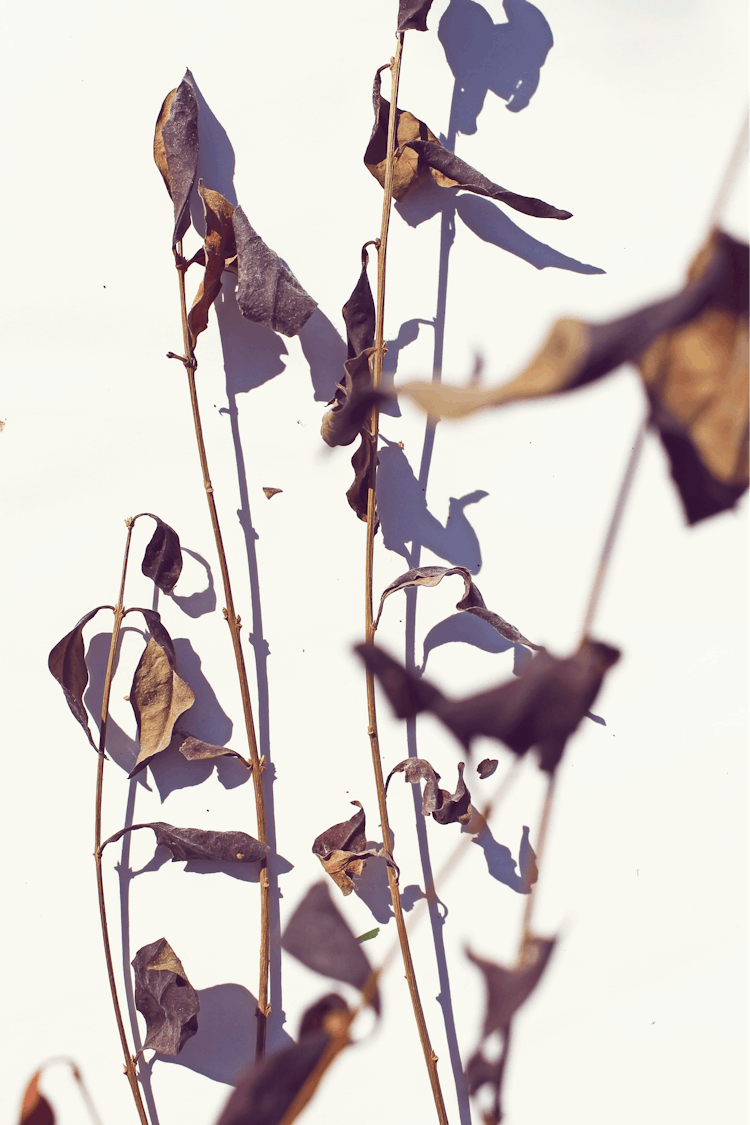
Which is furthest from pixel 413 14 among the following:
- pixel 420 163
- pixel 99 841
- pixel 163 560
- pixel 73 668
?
pixel 99 841

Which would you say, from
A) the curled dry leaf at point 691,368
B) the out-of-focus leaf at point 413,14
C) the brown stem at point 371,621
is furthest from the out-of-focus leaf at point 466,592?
the out-of-focus leaf at point 413,14

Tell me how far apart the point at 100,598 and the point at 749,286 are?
0.59 m

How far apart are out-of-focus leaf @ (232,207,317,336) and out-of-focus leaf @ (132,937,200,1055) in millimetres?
464

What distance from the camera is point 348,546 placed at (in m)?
0.64

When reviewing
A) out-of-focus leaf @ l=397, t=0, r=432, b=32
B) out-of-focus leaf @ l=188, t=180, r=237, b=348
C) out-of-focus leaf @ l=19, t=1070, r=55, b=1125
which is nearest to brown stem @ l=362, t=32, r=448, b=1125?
out-of-focus leaf @ l=397, t=0, r=432, b=32

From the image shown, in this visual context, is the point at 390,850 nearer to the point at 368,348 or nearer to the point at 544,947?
the point at 544,947

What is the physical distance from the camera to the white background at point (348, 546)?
615 mm

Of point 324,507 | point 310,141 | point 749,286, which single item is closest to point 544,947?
point 324,507

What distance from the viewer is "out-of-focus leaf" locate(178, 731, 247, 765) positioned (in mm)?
583

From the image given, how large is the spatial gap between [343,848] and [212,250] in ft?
1.49

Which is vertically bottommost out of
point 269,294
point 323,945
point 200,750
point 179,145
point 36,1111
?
point 36,1111

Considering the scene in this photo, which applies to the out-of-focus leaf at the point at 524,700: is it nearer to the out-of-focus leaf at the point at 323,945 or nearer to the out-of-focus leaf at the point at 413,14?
the out-of-focus leaf at the point at 323,945

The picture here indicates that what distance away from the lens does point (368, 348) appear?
601 mm

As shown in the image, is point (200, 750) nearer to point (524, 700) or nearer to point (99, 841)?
point (99, 841)
